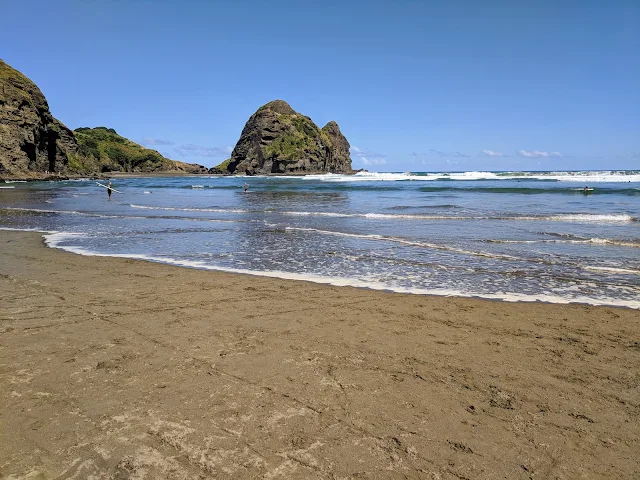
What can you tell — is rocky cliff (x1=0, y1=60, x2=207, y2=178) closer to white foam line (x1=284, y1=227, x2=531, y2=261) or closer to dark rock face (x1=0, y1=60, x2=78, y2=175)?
dark rock face (x1=0, y1=60, x2=78, y2=175)

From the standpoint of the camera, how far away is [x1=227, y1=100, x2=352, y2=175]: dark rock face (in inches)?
5325

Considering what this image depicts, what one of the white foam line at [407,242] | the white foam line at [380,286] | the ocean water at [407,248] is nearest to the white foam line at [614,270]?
the ocean water at [407,248]

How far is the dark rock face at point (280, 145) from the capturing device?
135250 millimetres

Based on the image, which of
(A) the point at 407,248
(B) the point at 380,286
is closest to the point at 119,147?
(A) the point at 407,248

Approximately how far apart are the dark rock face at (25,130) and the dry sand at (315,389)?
256 feet

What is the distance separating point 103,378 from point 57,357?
976 millimetres

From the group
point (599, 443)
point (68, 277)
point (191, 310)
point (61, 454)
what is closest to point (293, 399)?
point (61, 454)

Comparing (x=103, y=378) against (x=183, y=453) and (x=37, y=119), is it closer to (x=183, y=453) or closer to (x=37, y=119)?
(x=183, y=453)

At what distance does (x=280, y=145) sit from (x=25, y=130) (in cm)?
7563

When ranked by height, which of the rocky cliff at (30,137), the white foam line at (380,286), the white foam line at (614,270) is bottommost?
the white foam line at (380,286)

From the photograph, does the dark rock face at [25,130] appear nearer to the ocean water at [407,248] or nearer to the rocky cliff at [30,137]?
the rocky cliff at [30,137]

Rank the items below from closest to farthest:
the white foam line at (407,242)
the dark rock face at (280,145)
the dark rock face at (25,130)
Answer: the white foam line at (407,242), the dark rock face at (25,130), the dark rock face at (280,145)

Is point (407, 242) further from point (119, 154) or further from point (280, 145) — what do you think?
point (119, 154)

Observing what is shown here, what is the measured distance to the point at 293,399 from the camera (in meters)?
4.09
